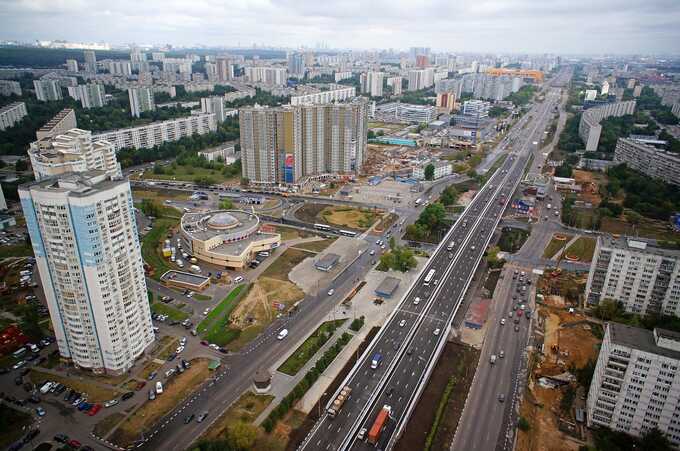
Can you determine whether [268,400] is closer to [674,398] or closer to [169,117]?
[674,398]

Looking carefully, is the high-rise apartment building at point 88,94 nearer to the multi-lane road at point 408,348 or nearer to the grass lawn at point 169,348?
the grass lawn at point 169,348

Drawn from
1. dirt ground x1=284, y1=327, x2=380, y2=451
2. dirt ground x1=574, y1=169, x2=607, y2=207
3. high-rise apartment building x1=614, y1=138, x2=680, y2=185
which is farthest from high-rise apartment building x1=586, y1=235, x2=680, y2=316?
high-rise apartment building x1=614, y1=138, x2=680, y2=185

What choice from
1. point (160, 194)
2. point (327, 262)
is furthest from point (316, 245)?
point (160, 194)

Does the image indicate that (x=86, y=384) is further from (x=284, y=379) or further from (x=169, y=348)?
(x=284, y=379)

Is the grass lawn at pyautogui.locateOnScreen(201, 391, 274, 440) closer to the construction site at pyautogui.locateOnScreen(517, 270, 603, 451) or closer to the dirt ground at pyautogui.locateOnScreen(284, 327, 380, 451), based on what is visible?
the dirt ground at pyautogui.locateOnScreen(284, 327, 380, 451)

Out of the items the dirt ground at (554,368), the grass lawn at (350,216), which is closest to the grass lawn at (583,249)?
the dirt ground at (554,368)

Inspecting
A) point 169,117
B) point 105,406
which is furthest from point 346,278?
point 169,117
